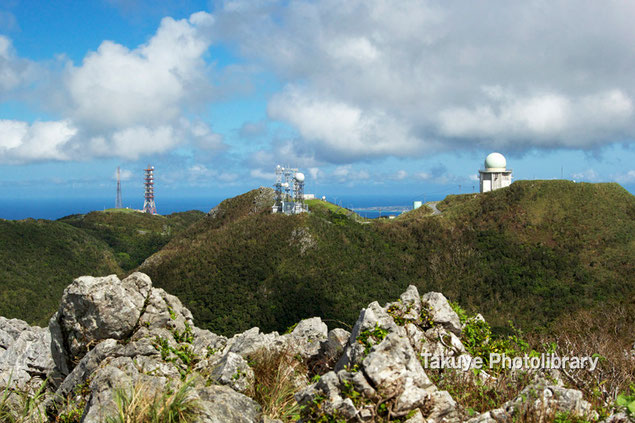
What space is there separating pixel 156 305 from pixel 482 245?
68.6 meters

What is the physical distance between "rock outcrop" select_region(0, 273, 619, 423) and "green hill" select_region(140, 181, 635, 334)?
4290cm

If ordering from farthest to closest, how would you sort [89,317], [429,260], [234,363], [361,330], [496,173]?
[496,173] < [429,260] < [89,317] < [361,330] < [234,363]

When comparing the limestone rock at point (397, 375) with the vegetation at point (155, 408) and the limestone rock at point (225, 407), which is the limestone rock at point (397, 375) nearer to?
the limestone rock at point (225, 407)

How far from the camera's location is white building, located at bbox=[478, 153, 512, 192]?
284 ft

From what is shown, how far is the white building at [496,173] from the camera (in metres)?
86.6

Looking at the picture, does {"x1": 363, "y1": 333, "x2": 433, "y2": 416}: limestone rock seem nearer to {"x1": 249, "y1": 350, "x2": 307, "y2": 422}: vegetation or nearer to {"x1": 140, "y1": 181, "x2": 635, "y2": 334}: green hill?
{"x1": 249, "y1": 350, "x2": 307, "y2": 422}: vegetation

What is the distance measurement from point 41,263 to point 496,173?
10270cm

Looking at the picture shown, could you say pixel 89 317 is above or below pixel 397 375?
above

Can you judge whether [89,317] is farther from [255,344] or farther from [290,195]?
[290,195]

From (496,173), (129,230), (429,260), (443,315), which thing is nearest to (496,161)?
(496,173)

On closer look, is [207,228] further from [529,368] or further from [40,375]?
[529,368]

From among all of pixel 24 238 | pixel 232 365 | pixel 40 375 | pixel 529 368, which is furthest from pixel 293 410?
pixel 24 238

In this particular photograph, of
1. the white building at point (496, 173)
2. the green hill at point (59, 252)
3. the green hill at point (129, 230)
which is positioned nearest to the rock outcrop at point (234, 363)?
the green hill at point (59, 252)

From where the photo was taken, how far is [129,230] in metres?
142
